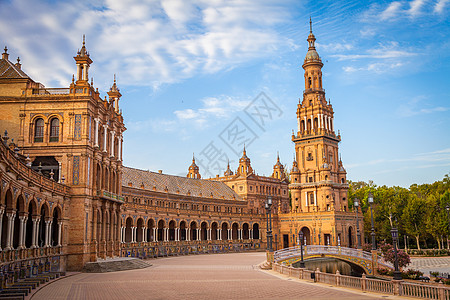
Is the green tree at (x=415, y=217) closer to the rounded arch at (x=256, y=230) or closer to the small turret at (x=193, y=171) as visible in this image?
the rounded arch at (x=256, y=230)

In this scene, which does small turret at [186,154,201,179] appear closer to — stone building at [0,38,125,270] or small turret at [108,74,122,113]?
small turret at [108,74,122,113]

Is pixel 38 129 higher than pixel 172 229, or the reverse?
pixel 38 129

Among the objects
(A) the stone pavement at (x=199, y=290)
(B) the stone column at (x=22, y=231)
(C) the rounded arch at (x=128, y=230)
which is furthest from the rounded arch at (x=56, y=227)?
(C) the rounded arch at (x=128, y=230)

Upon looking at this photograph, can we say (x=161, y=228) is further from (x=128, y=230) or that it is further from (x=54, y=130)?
(x=54, y=130)

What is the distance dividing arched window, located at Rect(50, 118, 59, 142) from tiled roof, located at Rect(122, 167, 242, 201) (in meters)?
29.5

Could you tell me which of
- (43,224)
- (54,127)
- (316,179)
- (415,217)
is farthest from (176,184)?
(43,224)

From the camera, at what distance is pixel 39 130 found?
41.2 meters

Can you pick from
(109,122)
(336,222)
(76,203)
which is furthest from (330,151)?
(76,203)

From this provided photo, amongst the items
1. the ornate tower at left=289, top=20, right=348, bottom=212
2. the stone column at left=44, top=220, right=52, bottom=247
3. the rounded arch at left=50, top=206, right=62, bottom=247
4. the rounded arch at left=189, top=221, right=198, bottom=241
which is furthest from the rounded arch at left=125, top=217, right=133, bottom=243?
the ornate tower at left=289, top=20, right=348, bottom=212

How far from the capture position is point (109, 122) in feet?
159

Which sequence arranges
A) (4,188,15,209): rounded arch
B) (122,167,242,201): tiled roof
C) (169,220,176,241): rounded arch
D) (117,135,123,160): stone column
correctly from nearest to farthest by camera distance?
(4,188,15,209): rounded arch → (117,135,123,160): stone column → (122,167,242,201): tiled roof → (169,220,176,241): rounded arch

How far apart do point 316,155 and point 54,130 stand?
190 feet

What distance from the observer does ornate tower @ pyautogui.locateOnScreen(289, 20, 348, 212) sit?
8638cm

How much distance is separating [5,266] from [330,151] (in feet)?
238
